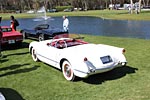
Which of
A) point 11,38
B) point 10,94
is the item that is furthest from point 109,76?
point 11,38

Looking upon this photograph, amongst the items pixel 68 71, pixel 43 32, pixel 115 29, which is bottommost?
pixel 115 29

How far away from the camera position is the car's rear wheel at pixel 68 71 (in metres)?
7.79

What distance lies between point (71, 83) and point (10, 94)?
1.72 meters

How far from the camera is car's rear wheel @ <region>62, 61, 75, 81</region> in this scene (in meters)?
7.79

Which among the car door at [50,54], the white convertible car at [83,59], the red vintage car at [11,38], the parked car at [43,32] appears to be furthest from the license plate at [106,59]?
the parked car at [43,32]

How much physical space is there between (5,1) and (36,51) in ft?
383

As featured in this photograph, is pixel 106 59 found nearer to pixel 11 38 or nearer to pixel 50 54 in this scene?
pixel 50 54

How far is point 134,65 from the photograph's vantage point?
9289mm

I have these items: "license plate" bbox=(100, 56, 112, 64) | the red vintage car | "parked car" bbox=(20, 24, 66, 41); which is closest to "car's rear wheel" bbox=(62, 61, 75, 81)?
"license plate" bbox=(100, 56, 112, 64)

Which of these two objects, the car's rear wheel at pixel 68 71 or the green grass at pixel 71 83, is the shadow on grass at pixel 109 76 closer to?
the green grass at pixel 71 83

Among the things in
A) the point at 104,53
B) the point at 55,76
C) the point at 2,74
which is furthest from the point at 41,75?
the point at 104,53

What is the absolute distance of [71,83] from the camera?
7.72m

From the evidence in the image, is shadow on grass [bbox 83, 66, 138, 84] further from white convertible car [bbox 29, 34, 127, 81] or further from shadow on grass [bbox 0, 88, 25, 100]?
shadow on grass [bbox 0, 88, 25, 100]

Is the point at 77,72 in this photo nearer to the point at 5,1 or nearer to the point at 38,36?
the point at 38,36
